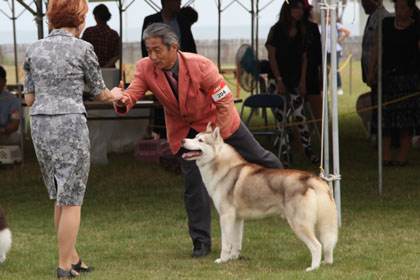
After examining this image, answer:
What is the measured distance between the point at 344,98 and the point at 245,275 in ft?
51.8

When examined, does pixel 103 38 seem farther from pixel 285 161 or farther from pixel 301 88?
pixel 285 161

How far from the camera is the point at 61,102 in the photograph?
158 inches

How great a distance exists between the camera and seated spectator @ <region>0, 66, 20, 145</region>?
9820 millimetres

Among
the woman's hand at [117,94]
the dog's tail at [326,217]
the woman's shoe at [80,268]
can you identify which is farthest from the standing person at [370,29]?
the woman's shoe at [80,268]

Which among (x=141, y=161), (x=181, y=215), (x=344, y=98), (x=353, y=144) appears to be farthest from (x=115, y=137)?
(x=344, y=98)

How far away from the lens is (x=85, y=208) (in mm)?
7102

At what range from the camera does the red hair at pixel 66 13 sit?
3.98m

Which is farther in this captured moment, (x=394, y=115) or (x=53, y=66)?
(x=394, y=115)

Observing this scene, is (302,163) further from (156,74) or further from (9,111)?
(156,74)

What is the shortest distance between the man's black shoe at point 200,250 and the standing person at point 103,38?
6072 mm

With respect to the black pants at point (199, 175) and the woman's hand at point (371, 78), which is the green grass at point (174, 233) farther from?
the woman's hand at point (371, 78)

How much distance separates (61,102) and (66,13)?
49cm

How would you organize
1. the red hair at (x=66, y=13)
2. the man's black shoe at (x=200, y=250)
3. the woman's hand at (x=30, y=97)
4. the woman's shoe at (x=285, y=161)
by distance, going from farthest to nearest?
1. the woman's shoe at (x=285, y=161)
2. the man's black shoe at (x=200, y=250)
3. the woman's hand at (x=30, y=97)
4. the red hair at (x=66, y=13)

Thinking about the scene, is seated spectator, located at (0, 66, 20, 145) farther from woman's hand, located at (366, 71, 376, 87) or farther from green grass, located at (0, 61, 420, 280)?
woman's hand, located at (366, 71, 376, 87)
